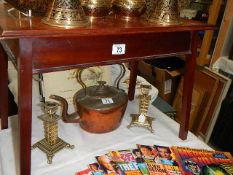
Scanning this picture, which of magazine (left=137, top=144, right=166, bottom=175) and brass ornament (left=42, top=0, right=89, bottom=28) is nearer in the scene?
brass ornament (left=42, top=0, right=89, bottom=28)

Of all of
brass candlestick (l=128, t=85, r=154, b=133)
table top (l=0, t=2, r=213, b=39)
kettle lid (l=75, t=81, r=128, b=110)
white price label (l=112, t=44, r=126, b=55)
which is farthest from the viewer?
brass candlestick (l=128, t=85, r=154, b=133)

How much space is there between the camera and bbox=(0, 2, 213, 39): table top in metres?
0.57

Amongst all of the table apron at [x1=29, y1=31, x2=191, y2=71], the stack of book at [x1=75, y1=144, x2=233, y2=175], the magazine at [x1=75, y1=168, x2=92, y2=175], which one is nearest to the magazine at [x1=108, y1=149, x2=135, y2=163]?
the stack of book at [x1=75, y1=144, x2=233, y2=175]

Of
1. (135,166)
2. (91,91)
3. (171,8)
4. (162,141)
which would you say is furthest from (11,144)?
(171,8)

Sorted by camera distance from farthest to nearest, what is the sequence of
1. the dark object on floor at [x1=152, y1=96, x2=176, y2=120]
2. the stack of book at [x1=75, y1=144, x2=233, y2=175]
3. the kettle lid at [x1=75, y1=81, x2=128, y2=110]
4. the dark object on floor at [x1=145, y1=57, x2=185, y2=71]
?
the dark object on floor at [x1=145, y1=57, x2=185, y2=71] → the dark object on floor at [x1=152, y1=96, x2=176, y2=120] → the kettle lid at [x1=75, y1=81, x2=128, y2=110] → the stack of book at [x1=75, y1=144, x2=233, y2=175]

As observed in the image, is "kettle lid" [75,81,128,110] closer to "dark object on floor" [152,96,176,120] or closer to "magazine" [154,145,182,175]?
"magazine" [154,145,182,175]

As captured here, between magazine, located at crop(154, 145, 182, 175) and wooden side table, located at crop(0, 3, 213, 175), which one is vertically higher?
wooden side table, located at crop(0, 3, 213, 175)

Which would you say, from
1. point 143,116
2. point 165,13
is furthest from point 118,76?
point 165,13

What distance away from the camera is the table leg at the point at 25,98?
1.97ft

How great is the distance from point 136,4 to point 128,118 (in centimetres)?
54

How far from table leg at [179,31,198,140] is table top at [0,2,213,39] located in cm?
9

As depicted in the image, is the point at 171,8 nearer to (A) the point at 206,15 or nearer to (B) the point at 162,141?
(B) the point at 162,141

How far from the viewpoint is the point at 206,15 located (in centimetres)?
169

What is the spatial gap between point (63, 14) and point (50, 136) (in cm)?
44
